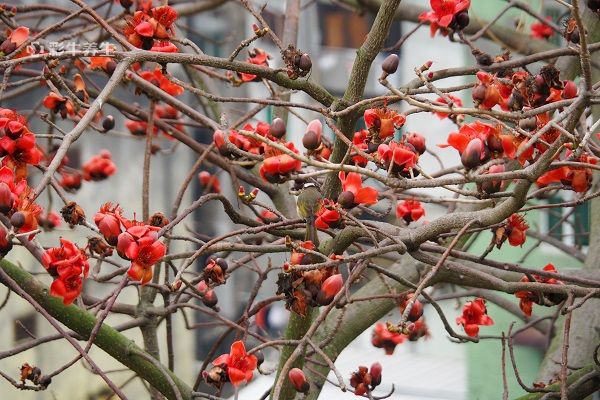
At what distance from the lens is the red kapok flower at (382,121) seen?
1.64m

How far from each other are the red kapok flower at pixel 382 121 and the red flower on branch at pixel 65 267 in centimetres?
57

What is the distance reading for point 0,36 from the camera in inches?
86.1

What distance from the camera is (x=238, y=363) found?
5.50 ft

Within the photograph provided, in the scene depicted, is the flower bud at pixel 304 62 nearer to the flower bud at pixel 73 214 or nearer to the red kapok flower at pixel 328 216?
the red kapok flower at pixel 328 216

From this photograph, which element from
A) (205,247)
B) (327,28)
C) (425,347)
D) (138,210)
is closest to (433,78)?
(205,247)

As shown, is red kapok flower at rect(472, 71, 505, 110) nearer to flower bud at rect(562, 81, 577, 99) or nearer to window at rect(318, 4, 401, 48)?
flower bud at rect(562, 81, 577, 99)

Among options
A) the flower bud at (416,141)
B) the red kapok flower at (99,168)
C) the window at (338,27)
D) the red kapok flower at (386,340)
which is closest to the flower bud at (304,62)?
the flower bud at (416,141)

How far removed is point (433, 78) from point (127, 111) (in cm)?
104

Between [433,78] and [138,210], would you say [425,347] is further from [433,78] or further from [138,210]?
[433,78]

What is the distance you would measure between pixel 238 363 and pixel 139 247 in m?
0.36

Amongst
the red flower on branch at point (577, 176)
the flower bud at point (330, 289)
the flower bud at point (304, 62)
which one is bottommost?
the flower bud at point (330, 289)

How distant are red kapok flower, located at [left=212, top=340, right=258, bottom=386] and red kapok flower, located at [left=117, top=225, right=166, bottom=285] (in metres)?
0.28

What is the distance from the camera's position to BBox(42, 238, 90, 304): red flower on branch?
1501mm

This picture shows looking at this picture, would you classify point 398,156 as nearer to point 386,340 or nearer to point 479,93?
point 479,93
